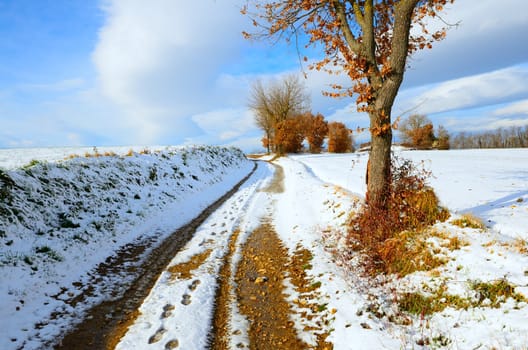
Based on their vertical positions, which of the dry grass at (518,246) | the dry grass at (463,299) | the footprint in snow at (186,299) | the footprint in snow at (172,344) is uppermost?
the dry grass at (518,246)

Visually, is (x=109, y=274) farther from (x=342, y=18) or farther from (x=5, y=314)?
(x=342, y=18)

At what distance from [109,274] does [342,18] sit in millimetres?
8260

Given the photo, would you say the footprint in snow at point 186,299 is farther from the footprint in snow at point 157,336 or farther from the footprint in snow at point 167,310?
the footprint in snow at point 157,336

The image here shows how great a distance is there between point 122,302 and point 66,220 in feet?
11.8

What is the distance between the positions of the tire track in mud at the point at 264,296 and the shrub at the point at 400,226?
1458 millimetres

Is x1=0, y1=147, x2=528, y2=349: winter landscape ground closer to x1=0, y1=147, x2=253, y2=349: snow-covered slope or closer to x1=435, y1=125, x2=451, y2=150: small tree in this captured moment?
x1=0, y1=147, x2=253, y2=349: snow-covered slope

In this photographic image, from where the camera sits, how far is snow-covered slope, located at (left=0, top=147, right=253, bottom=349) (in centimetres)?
487

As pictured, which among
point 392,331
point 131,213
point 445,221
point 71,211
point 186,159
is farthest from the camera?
point 186,159

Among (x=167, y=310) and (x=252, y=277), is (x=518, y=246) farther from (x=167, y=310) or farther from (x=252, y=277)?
(x=167, y=310)

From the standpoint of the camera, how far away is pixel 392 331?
3555mm

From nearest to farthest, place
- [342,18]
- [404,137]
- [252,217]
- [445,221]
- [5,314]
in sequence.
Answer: [5,314], [445,221], [342,18], [252,217], [404,137]

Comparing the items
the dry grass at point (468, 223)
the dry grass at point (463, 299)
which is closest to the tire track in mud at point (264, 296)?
the dry grass at point (463, 299)

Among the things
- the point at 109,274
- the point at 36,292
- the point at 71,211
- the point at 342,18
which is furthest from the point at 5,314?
the point at 342,18

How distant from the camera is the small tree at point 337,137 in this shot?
67500 millimetres
